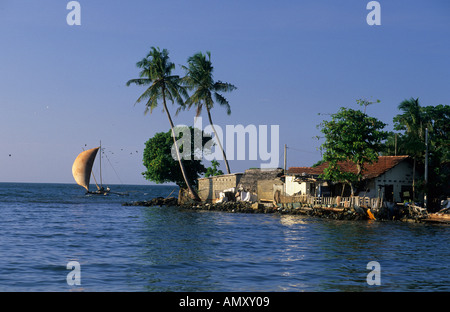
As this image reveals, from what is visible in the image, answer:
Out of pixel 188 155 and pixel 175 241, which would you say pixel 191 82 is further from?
pixel 175 241

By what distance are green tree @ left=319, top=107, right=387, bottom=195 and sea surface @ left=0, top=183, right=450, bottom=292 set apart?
6.10 meters

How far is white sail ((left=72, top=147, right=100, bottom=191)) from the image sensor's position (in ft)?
221

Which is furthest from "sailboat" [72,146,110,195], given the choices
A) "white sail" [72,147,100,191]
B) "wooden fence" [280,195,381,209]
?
"wooden fence" [280,195,381,209]

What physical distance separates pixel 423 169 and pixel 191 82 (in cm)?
2655

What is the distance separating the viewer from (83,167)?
67.4 metres

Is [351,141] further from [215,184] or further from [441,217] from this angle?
[215,184]

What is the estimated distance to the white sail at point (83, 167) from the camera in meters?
67.3

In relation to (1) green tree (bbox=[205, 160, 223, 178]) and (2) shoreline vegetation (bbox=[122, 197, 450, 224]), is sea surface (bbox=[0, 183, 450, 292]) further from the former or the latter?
(1) green tree (bbox=[205, 160, 223, 178])

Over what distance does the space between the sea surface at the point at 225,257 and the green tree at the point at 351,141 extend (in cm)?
610

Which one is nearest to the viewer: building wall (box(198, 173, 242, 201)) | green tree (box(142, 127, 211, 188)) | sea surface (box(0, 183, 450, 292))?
sea surface (box(0, 183, 450, 292))

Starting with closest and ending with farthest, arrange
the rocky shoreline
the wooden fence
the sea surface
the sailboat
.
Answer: the sea surface, the wooden fence, the rocky shoreline, the sailboat

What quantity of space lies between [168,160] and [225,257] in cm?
4167

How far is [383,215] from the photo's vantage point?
36969 millimetres
